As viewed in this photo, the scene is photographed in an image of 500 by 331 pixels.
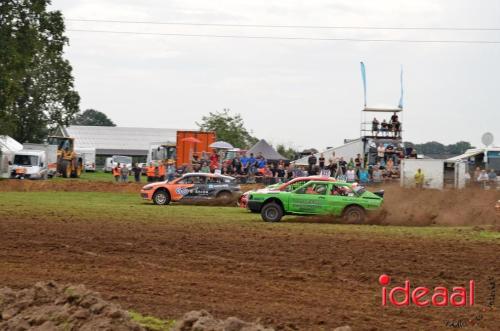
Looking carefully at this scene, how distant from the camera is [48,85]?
84.2 meters

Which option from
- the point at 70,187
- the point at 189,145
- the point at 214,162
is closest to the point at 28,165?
the point at 189,145

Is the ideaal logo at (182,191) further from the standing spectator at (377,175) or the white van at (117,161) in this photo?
the white van at (117,161)

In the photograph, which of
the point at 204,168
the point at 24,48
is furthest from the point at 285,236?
the point at 204,168

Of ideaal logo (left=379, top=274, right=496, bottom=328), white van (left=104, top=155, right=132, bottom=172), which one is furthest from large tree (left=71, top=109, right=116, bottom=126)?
ideaal logo (left=379, top=274, right=496, bottom=328)

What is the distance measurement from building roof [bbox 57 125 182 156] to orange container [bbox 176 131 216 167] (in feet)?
163

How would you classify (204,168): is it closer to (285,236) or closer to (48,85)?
(285,236)

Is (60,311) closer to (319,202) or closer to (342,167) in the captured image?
(319,202)

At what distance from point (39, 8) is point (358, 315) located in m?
22.0

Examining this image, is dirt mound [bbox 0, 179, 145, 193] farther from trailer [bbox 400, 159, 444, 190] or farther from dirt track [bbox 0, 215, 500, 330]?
dirt track [bbox 0, 215, 500, 330]

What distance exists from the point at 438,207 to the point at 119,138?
7868 cm

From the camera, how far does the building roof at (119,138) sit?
101 metres

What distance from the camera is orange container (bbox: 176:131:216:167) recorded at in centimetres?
4881

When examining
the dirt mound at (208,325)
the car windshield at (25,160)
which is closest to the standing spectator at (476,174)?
the car windshield at (25,160)

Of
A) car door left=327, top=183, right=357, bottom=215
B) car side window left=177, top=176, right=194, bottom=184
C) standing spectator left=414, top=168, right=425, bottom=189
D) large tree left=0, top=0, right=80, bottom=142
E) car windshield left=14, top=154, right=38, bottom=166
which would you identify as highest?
large tree left=0, top=0, right=80, bottom=142
